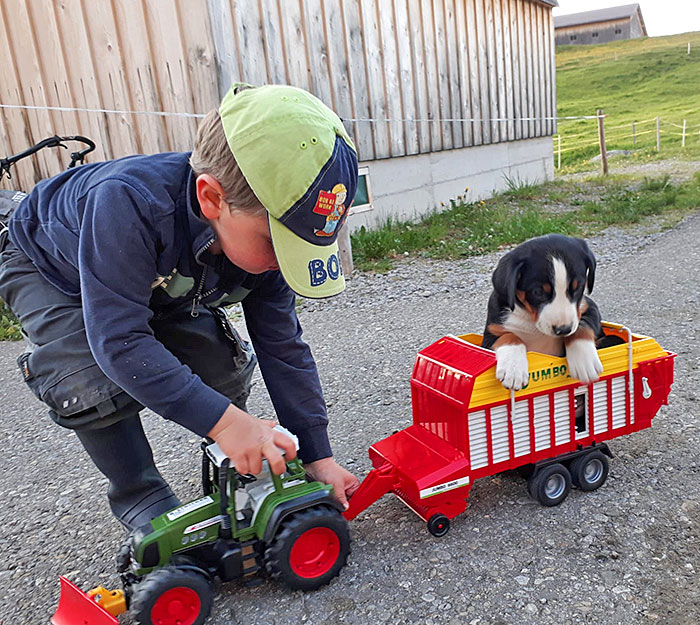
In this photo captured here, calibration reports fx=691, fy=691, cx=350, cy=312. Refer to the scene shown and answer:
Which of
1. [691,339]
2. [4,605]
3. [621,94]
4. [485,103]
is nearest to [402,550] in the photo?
[4,605]

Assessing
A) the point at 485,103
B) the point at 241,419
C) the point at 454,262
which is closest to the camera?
the point at 241,419

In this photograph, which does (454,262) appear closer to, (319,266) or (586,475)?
(586,475)

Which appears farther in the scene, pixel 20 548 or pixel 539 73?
pixel 539 73

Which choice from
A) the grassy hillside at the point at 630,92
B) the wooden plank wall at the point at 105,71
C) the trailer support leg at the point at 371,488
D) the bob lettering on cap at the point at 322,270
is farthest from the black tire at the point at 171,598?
the grassy hillside at the point at 630,92

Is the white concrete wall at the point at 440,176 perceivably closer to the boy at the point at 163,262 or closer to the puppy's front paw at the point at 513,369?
the puppy's front paw at the point at 513,369

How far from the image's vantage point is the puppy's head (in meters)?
2.21

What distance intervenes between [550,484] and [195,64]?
4.59 m

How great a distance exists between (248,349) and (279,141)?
1080 mm

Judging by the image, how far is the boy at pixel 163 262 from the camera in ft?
5.10

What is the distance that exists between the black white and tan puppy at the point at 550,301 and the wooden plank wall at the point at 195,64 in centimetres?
407

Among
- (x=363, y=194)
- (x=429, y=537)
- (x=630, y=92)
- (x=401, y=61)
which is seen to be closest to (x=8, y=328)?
(x=363, y=194)

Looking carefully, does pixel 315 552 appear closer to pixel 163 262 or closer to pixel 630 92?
pixel 163 262

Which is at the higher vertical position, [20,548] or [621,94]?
[20,548]

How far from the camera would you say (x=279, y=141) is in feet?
4.97
